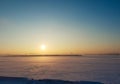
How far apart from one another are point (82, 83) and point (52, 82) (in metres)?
2.17

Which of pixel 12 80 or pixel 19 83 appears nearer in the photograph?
pixel 19 83

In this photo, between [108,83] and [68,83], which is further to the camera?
[108,83]

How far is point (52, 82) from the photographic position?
13.8 meters

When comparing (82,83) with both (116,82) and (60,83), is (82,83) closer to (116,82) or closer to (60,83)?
(60,83)

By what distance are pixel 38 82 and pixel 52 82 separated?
3.40 feet

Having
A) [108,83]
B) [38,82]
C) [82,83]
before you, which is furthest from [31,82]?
[108,83]

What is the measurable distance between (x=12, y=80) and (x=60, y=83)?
4079 mm

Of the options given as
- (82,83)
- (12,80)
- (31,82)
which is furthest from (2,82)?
(82,83)

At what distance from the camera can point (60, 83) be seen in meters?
13.6

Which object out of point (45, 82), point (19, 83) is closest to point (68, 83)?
point (45, 82)

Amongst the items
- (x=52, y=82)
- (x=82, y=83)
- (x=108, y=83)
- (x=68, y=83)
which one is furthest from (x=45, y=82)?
(x=108, y=83)

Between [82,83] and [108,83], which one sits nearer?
[82,83]

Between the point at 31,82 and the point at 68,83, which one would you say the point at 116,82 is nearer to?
the point at 68,83

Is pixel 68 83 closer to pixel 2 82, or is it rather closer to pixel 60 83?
pixel 60 83
